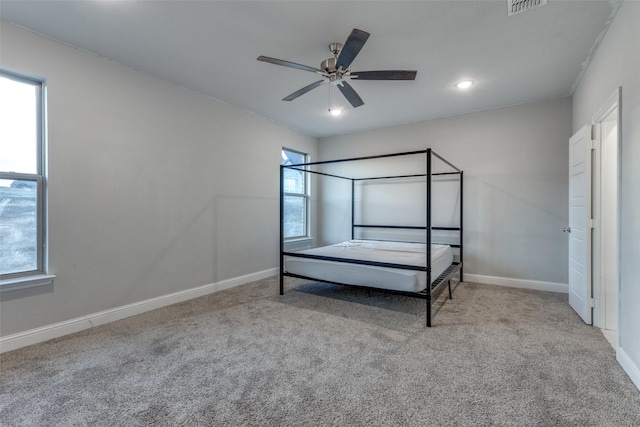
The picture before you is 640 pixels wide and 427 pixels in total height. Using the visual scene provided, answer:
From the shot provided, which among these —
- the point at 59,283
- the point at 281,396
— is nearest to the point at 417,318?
the point at 281,396

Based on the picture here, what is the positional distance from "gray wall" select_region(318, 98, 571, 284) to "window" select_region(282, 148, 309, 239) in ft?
7.17

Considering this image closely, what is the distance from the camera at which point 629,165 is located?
1.90 metres

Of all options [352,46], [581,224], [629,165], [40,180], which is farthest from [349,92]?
[40,180]

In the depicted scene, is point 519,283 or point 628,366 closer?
point 628,366

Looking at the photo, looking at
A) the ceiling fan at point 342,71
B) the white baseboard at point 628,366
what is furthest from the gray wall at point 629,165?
the ceiling fan at point 342,71

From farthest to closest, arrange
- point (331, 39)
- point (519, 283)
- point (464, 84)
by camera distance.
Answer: point (519, 283), point (464, 84), point (331, 39)

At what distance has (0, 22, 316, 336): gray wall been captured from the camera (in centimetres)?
247

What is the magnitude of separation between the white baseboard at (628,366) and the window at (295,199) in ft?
13.2

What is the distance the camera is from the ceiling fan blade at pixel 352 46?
1.84 meters

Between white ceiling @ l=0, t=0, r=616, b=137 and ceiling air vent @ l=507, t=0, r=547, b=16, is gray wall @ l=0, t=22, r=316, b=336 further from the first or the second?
ceiling air vent @ l=507, t=0, r=547, b=16

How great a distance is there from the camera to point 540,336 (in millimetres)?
2469

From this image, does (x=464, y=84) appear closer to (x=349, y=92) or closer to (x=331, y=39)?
(x=349, y=92)

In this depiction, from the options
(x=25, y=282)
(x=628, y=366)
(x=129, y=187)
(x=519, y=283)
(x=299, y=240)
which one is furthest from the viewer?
(x=299, y=240)

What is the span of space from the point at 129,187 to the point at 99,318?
1.28 m
